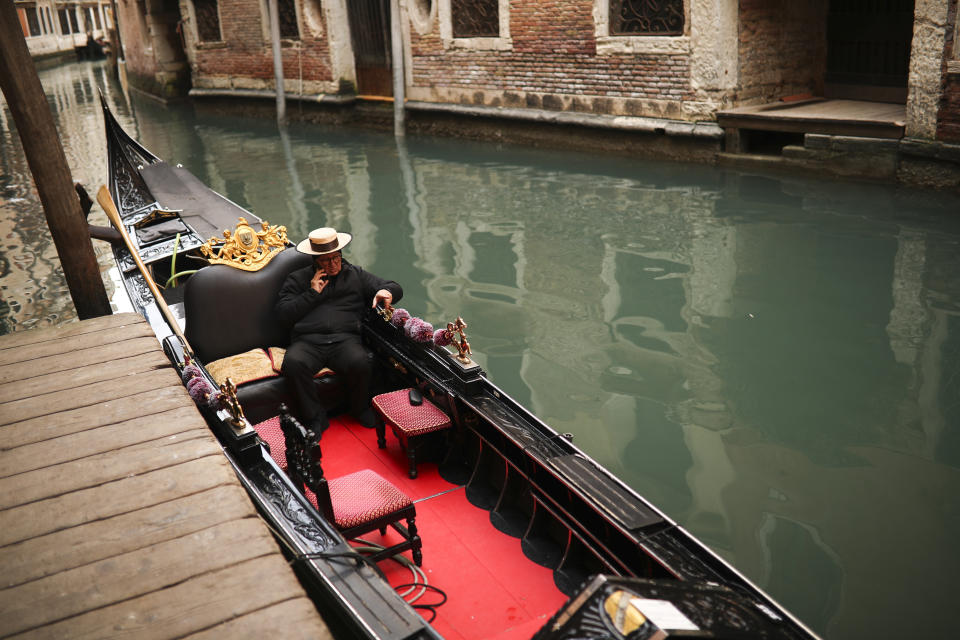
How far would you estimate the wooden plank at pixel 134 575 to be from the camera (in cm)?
135

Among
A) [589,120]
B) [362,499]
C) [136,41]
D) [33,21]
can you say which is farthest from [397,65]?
[33,21]

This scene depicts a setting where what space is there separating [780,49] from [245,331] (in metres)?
6.98

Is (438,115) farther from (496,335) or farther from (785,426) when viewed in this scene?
(785,426)

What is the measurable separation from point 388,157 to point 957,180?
645 centimetres

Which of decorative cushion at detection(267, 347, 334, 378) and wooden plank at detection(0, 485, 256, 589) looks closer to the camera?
wooden plank at detection(0, 485, 256, 589)

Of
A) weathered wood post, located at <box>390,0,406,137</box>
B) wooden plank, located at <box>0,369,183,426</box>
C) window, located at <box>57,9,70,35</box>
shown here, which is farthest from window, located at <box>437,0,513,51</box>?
window, located at <box>57,9,70,35</box>

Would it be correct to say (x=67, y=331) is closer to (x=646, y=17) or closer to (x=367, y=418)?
(x=367, y=418)

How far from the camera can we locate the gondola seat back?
3.33 metres

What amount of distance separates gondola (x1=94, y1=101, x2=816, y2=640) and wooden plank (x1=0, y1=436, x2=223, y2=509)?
390 millimetres

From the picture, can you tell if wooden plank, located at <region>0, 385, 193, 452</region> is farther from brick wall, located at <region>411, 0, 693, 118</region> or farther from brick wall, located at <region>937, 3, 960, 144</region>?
brick wall, located at <region>411, 0, 693, 118</region>

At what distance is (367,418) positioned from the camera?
3.42 metres

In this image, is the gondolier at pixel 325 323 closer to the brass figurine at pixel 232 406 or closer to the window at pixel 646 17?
the brass figurine at pixel 232 406

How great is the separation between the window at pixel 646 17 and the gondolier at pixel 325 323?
591 cm

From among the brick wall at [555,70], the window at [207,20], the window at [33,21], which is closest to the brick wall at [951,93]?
the brick wall at [555,70]
